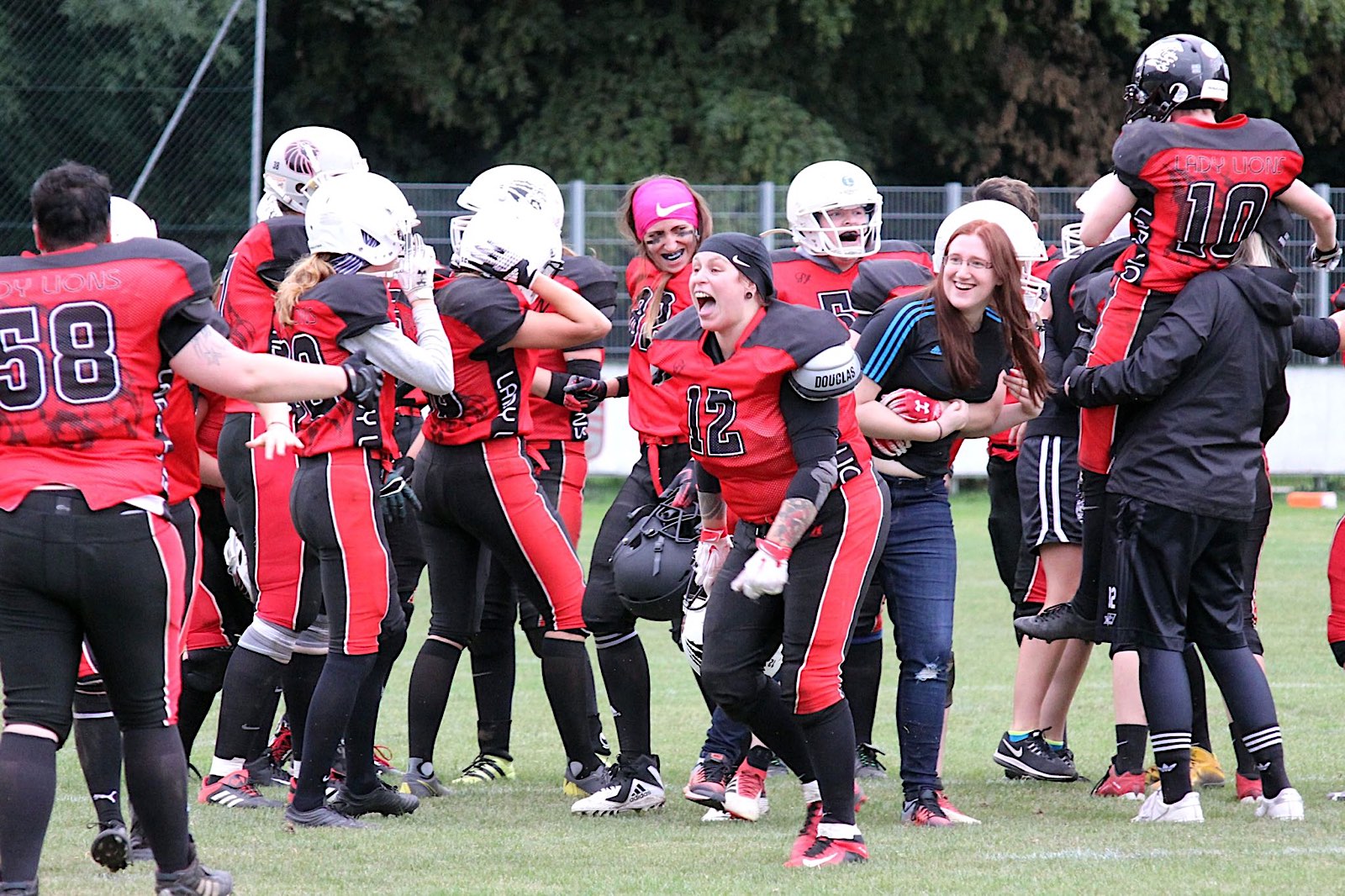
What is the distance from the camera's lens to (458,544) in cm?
659

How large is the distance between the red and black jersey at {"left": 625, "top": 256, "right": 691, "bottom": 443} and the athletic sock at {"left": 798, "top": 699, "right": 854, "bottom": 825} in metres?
1.57

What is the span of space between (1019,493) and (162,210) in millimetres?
12961

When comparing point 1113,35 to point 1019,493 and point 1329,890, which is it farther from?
point 1329,890

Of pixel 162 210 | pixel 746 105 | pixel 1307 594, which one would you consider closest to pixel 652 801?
pixel 1307 594

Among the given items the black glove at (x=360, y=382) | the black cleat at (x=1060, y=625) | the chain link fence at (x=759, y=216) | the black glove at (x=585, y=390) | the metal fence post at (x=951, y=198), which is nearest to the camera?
the black glove at (x=360, y=382)

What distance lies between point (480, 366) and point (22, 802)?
7.62 feet

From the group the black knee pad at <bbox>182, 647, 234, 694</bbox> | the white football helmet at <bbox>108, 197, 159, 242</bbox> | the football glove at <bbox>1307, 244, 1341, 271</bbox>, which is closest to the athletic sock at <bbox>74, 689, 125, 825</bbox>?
the black knee pad at <bbox>182, 647, 234, 694</bbox>

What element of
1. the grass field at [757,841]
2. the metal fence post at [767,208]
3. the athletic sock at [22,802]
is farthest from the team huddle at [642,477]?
the metal fence post at [767,208]

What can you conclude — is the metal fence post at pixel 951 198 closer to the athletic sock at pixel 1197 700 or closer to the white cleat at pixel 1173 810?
the athletic sock at pixel 1197 700

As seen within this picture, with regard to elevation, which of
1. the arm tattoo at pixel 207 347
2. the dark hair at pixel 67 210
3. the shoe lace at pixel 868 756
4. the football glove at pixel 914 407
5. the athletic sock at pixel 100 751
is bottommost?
the shoe lace at pixel 868 756

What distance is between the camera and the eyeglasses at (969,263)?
5980 mm

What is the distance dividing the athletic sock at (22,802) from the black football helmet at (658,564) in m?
2.15

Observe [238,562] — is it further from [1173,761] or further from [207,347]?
[1173,761]

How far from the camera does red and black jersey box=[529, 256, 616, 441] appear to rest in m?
7.18
